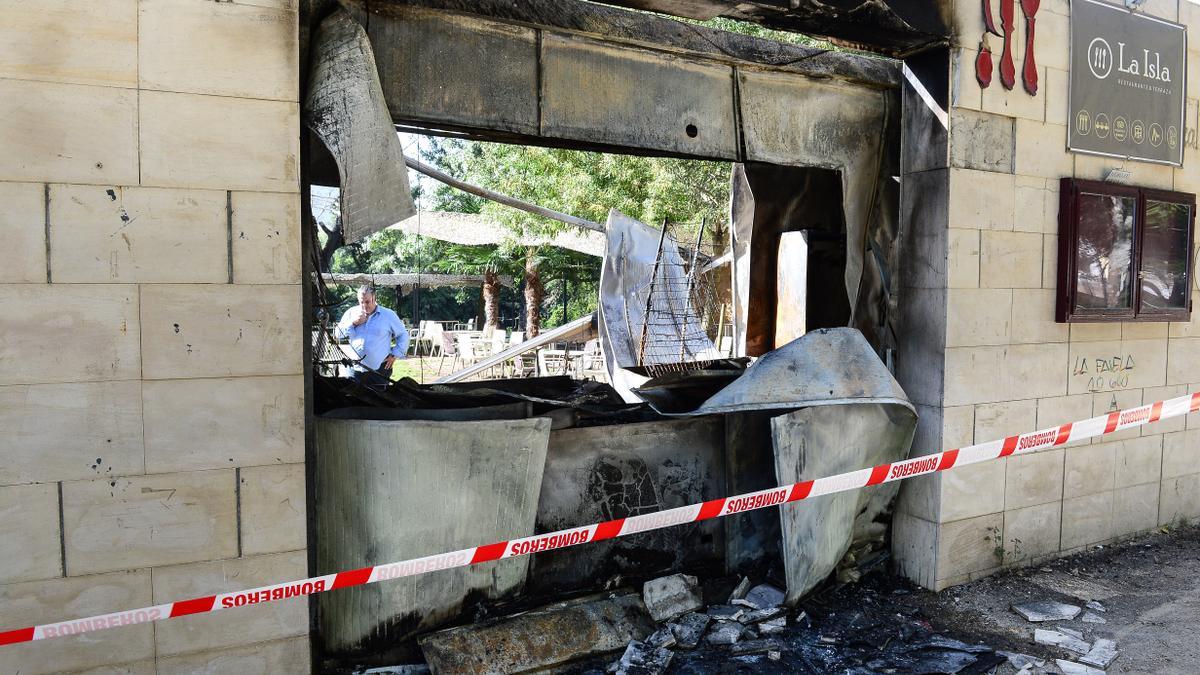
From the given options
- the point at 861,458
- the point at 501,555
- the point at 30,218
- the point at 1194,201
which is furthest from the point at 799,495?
the point at 1194,201

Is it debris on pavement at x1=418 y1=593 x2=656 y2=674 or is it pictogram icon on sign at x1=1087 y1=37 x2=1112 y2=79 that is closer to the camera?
debris on pavement at x1=418 y1=593 x2=656 y2=674

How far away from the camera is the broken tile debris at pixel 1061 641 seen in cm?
407

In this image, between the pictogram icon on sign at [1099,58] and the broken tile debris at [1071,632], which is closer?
the broken tile debris at [1071,632]

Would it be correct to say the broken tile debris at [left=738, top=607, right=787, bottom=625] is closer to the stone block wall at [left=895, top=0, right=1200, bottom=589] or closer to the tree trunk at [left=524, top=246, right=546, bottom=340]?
the stone block wall at [left=895, top=0, right=1200, bottom=589]

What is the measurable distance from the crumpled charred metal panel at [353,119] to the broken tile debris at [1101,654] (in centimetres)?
404

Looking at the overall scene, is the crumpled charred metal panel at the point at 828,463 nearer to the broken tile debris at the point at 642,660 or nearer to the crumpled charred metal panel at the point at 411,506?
the broken tile debris at the point at 642,660

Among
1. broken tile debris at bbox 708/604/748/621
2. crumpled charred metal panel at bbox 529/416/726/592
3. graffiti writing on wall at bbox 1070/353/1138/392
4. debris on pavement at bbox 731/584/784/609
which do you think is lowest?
broken tile debris at bbox 708/604/748/621

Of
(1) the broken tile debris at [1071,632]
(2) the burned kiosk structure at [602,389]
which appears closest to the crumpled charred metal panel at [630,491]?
(2) the burned kiosk structure at [602,389]

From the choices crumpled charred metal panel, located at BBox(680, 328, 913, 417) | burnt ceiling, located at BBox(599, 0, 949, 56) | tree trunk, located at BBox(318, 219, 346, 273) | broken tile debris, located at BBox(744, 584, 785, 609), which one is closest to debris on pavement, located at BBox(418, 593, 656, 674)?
broken tile debris, located at BBox(744, 584, 785, 609)

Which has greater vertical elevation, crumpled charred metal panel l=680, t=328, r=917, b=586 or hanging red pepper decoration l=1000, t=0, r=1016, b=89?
hanging red pepper decoration l=1000, t=0, r=1016, b=89

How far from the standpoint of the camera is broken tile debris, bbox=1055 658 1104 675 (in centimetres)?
380

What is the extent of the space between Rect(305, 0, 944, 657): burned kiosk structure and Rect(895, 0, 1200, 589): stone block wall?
28cm

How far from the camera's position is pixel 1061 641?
163 inches

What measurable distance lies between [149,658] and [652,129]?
11.0 ft
